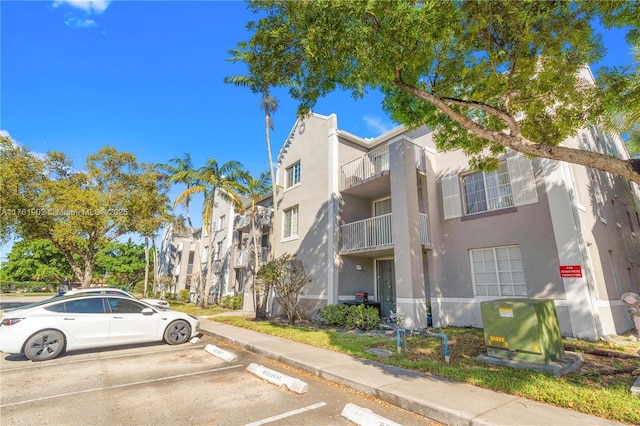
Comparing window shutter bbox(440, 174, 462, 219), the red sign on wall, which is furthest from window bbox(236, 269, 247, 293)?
the red sign on wall

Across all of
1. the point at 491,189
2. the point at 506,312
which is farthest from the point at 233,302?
the point at 506,312

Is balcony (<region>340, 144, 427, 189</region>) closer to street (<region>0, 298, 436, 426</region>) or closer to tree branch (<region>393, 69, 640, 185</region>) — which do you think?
tree branch (<region>393, 69, 640, 185</region>)

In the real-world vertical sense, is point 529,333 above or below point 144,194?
below

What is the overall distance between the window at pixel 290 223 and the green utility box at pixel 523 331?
455 inches

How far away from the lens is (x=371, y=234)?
516 inches

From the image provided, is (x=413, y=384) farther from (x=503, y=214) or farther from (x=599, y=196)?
(x=599, y=196)

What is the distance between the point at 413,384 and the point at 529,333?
2699 millimetres

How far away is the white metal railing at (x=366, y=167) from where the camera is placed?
44.7ft

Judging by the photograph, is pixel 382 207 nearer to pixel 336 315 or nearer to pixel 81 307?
pixel 336 315

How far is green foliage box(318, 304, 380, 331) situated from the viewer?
11.3 metres

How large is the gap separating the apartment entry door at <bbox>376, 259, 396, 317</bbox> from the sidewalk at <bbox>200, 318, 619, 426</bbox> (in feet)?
23.7

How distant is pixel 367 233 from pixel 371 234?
0.21m

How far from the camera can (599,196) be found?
39.4ft

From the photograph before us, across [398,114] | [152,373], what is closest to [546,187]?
[398,114]
